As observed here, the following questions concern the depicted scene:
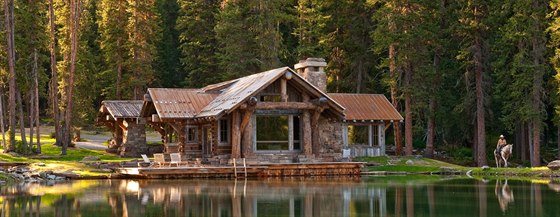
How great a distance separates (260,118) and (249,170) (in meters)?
5.09

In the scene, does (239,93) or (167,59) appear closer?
(239,93)

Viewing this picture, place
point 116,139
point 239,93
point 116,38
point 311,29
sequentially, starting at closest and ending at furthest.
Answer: point 239,93, point 116,139, point 311,29, point 116,38

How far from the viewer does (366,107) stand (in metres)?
45.4

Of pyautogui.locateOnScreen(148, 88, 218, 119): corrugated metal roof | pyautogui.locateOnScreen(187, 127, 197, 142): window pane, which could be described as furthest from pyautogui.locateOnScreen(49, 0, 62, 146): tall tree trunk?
pyautogui.locateOnScreen(187, 127, 197, 142): window pane

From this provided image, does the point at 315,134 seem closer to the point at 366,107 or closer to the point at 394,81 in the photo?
the point at 366,107

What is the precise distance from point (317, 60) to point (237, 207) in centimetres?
2135

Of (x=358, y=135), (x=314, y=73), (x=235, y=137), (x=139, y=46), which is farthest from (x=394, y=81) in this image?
(x=139, y=46)

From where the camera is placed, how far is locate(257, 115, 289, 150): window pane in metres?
39.7

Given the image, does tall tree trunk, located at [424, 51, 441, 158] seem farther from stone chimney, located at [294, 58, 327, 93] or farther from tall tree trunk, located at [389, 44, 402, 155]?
stone chimney, located at [294, 58, 327, 93]

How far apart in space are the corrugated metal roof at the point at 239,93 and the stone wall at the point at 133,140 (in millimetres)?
7913

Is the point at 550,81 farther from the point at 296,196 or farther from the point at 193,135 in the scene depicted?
the point at 296,196

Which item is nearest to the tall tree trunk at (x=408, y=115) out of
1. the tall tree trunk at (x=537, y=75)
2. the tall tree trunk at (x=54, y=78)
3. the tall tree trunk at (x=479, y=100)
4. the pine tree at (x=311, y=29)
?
the tall tree trunk at (x=479, y=100)

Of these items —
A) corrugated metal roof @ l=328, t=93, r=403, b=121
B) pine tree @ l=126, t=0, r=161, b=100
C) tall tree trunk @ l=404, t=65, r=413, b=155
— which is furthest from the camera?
pine tree @ l=126, t=0, r=161, b=100

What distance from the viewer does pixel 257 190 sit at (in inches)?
1099
